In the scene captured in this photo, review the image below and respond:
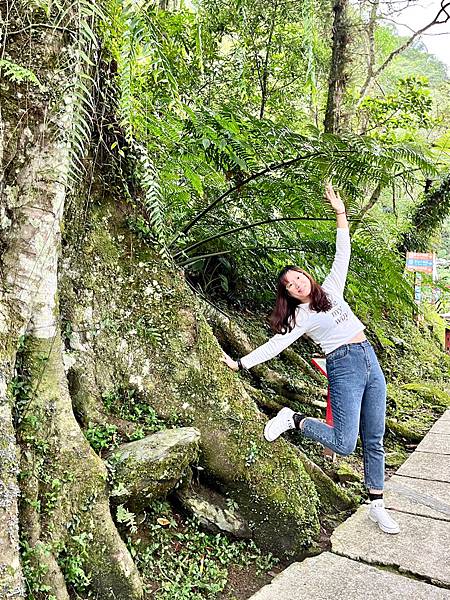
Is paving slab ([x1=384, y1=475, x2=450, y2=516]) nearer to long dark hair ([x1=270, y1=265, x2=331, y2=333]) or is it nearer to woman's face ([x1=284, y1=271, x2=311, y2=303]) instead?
long dark hair ([x1=270, y1=265, x2=331, y2=333])

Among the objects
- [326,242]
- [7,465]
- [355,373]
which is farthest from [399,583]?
[326,242]

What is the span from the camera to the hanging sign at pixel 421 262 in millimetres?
7512

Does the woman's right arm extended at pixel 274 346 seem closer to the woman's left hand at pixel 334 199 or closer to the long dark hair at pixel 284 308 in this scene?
the long dark hair at pixel 284 308

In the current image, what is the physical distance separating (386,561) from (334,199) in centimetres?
205

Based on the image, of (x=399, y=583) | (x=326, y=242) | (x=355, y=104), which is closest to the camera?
(x=399, y=583)

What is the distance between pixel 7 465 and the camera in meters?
1.92

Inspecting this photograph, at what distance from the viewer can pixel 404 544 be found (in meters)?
2.90

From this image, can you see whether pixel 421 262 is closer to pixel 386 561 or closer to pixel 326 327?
pixel 326 327

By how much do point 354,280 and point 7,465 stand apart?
3.01 meters

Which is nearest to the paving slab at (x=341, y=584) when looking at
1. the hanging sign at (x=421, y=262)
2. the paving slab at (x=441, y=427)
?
the paving slab at (x=441, y=427)

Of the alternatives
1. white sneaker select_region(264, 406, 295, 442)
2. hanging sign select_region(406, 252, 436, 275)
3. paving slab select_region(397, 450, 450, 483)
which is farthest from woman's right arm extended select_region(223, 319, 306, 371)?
hanging sign select_region(406, 252, 436, 275)

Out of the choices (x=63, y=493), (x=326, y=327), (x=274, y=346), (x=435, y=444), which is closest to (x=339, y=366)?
(x=326, y=327)

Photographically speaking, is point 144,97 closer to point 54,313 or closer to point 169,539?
point 54,313

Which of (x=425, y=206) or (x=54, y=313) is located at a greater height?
(x=425, y=206)
